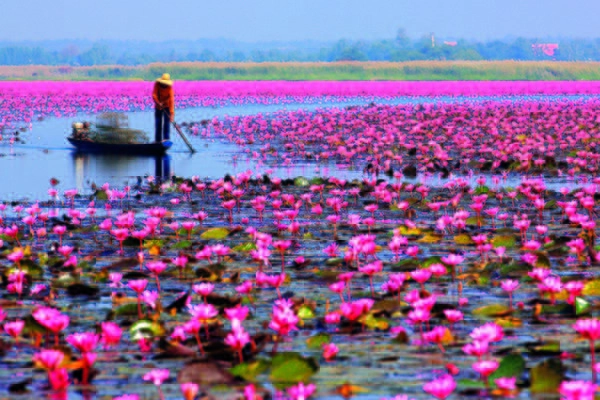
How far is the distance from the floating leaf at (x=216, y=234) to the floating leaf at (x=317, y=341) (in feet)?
15.8

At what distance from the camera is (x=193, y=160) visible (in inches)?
965

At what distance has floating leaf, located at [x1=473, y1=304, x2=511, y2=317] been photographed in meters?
7.46

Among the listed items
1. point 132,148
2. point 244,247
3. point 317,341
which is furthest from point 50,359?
point 132,148

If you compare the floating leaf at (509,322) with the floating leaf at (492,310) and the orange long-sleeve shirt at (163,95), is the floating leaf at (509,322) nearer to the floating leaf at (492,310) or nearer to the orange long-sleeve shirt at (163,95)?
the floating leaf at (492,310)

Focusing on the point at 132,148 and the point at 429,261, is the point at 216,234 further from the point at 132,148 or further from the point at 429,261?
the point at 132,148

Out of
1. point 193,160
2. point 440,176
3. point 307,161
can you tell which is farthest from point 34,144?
point 440,176

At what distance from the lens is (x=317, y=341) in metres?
6.79

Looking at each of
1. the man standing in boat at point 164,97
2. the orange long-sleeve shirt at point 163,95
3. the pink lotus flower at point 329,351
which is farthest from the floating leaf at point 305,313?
the orange long-sleeve shirt at point 163,95

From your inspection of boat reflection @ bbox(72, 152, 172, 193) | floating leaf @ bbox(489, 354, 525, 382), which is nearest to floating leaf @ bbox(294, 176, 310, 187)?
boat reflection @ bbox(72, 152, 172, 193)

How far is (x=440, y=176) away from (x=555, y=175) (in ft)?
6.69

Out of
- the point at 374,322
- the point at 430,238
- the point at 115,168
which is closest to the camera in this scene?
the point at 374,322

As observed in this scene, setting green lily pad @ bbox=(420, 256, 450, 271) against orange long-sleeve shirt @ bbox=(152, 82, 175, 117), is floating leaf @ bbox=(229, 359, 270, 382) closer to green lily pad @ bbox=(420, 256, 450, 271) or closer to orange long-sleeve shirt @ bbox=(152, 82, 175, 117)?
green lily pad @ bbox=(420, 256, 450, 271)

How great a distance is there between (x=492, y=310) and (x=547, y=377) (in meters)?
1.79

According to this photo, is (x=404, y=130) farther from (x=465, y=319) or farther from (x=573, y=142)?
(x=465, y=319)
